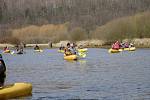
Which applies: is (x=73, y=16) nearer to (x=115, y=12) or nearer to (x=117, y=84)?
(x=115, y=12)

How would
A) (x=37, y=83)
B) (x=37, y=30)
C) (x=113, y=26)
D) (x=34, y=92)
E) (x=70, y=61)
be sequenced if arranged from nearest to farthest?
(x=34, y=92)
(x=37, y=83)
(x=70, y=61)
(x=113, y=26)
(x=37, y=30)

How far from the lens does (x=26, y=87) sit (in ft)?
64.1

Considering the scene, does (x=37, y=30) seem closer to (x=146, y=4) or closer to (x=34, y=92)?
(x=146, y=4)

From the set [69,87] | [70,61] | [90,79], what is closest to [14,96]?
[69,87]

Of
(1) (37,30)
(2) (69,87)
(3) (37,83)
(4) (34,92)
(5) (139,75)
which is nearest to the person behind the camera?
(4) (34,92)

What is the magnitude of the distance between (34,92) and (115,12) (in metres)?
161

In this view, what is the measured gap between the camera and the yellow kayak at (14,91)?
18.1 metres

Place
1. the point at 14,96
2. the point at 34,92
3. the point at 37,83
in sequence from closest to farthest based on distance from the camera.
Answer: the point at 14,96
the point at 34,92
the point at 37,83

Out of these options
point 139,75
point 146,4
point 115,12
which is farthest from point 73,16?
point 139,75

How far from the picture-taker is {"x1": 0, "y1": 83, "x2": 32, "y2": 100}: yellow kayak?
1812 cm

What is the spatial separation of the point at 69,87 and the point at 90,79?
3.71 meters

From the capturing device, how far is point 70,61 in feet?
140

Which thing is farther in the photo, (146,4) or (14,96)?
(146,4)

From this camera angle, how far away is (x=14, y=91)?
61.5ft
